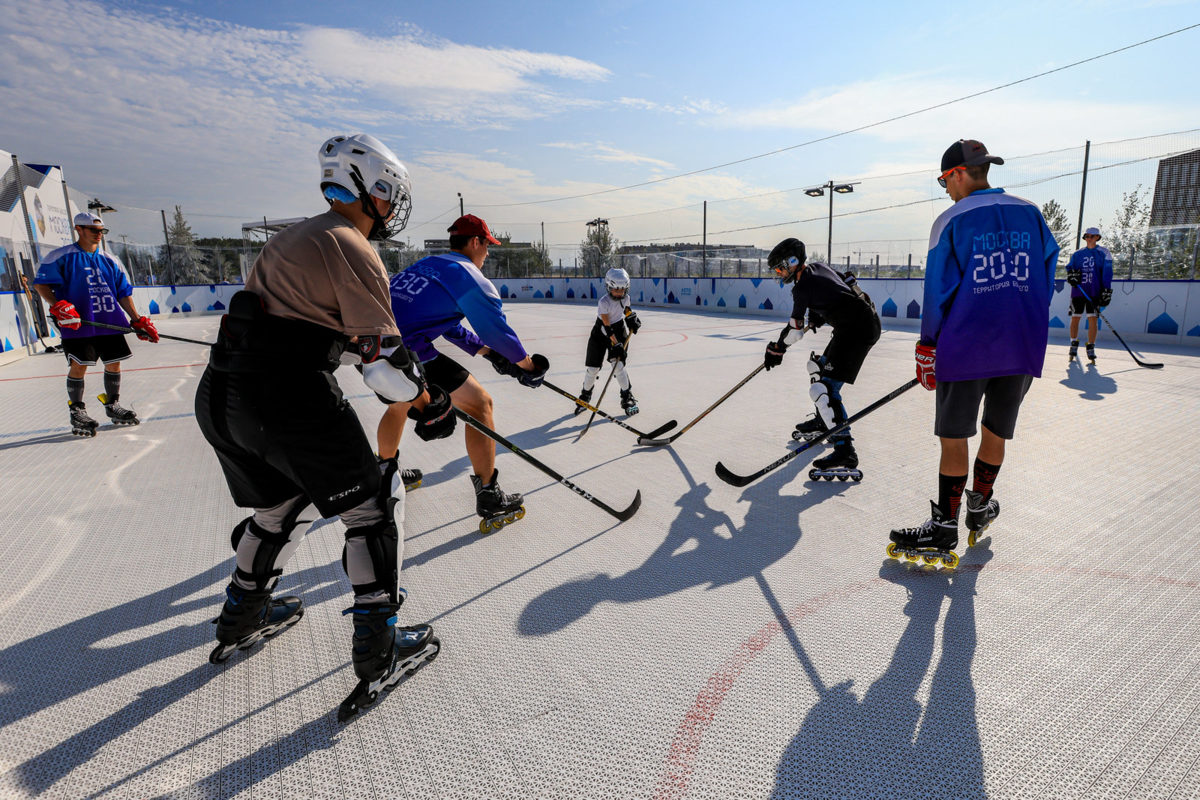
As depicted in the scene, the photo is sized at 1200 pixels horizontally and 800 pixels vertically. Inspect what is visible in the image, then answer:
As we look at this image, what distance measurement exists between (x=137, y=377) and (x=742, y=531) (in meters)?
9.18

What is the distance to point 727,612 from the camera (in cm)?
256

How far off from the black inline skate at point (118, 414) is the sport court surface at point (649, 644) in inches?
48.8

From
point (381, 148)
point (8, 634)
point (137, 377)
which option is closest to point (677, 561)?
point (381, 148)

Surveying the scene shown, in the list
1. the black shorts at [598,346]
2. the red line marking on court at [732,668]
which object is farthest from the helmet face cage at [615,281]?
the red line marking on court at [732,668]

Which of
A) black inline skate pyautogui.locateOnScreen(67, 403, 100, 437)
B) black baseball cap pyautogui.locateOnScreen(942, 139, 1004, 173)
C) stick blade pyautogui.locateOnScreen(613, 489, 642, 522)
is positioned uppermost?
black baseball cap pyautogui.locateOnScreen(942, 139, 1004, 173)

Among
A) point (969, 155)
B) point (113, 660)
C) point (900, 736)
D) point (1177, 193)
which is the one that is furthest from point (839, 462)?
point (1177, 193)

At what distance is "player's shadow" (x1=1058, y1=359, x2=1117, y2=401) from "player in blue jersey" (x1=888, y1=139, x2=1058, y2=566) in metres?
4.92

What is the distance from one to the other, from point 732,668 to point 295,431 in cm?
173

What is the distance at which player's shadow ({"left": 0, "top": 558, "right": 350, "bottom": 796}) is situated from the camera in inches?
72.7

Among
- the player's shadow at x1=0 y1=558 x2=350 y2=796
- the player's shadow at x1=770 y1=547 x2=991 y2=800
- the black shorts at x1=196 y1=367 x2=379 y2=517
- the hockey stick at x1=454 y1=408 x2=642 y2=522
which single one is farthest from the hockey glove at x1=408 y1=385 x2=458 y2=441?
the player's shadow at x1=770 y1=547 x2=991 y2=800

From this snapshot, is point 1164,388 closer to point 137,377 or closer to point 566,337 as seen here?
point 566,337

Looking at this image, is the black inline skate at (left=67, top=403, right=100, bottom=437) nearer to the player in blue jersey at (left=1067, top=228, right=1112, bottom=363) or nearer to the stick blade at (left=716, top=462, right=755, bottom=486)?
the stick blade at (left=716, top=462, right=755, bottom=486)

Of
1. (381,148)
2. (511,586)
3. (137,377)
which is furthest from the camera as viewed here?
(137,377)

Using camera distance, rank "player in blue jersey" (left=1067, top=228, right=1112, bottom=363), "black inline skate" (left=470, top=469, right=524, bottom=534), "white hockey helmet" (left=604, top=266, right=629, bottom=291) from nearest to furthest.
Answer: "black inline skate" (left=470, top=469, right=524, bottom=534) < "white hockey helmet" (left=604, top=266, right=629, bottom=291) < "player in blue jersey" (left=1067, top=228, right=1112, bottom=363)
